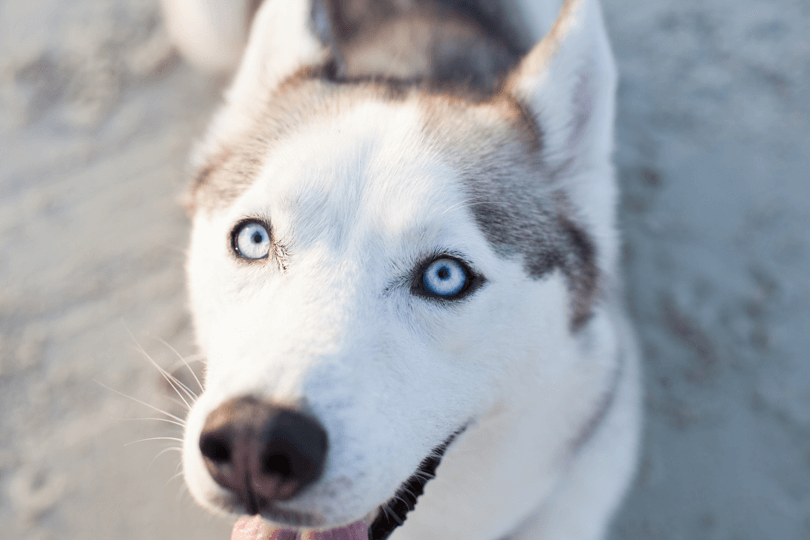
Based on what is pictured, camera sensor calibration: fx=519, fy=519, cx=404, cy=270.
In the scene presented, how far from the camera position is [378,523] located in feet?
4.52

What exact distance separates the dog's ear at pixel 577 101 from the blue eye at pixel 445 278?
0.54 metres

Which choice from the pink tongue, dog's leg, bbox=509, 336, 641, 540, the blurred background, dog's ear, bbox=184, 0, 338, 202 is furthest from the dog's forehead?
dog's leg, bbox=509, 336, 641, 540

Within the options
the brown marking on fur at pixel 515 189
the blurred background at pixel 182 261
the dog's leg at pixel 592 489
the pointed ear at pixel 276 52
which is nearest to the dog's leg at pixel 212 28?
the blurred background at pixel 182 261

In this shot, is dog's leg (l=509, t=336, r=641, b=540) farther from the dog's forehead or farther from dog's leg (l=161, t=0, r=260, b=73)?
dog's leg (l=161, t=0, r=260, b=73)

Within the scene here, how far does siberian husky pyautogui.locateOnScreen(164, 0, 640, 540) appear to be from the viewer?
105 centimetres

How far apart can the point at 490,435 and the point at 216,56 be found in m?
2.82

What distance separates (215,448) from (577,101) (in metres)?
1.36

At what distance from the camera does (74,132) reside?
10.9 ft

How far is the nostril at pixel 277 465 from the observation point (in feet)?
3.19

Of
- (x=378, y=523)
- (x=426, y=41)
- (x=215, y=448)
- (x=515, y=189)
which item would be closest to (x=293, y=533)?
(x=378, y=523)

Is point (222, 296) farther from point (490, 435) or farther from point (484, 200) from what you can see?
point (490, 435)

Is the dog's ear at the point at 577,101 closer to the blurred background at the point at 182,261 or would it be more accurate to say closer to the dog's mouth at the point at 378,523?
the dog's mouth at the point at 378,523

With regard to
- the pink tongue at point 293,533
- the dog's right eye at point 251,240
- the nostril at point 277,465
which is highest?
the dog's right eye at point 251,240

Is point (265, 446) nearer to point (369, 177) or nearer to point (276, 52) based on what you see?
point (369, 177)
